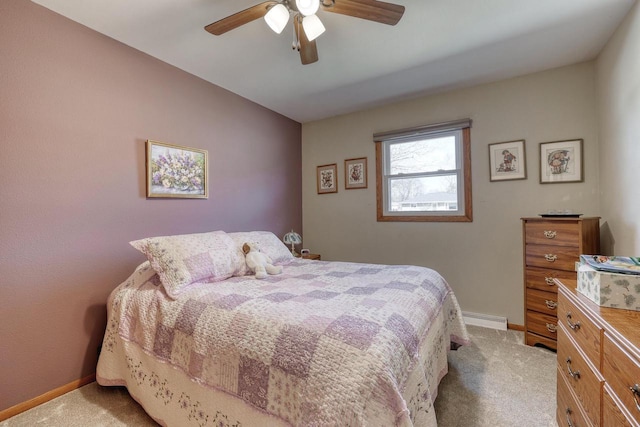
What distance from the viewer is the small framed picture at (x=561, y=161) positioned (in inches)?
99.0

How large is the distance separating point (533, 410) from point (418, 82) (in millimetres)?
2797

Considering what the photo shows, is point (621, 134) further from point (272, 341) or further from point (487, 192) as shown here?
point (272, 341)

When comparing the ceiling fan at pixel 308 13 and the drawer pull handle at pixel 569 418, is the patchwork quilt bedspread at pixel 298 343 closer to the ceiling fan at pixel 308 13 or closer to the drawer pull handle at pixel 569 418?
the drawer pull handle at pixel 569 418

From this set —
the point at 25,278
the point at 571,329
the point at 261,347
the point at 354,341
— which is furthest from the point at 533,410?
the point at 25,278

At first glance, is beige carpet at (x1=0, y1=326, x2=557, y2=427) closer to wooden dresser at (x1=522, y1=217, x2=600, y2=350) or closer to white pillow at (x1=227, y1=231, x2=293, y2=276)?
wooden dresser at (x1=522, y1=217, x2=600, y2=350)

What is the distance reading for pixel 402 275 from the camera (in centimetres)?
196

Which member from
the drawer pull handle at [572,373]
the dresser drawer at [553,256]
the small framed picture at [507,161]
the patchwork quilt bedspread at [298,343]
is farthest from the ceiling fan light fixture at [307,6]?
the dresser drawer at [553,256]

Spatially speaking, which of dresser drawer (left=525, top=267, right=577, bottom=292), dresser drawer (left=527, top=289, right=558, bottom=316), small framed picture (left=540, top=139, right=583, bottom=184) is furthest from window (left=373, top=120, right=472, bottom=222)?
dresser drawer (left=527, top=289, right=558, bottom=316)

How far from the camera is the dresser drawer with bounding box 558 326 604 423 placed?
1013mm

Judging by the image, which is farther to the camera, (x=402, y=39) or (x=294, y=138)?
(x=294, y=138)

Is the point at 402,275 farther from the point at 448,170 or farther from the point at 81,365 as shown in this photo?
the point at 81,365

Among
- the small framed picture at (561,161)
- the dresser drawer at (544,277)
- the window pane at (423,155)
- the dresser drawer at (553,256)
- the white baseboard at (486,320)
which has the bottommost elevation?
the white baseboard at (486,320)

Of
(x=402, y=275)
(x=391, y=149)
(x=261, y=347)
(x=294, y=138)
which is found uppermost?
(x=294, y=138)

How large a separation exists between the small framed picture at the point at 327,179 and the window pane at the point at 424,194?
2.50 feet
